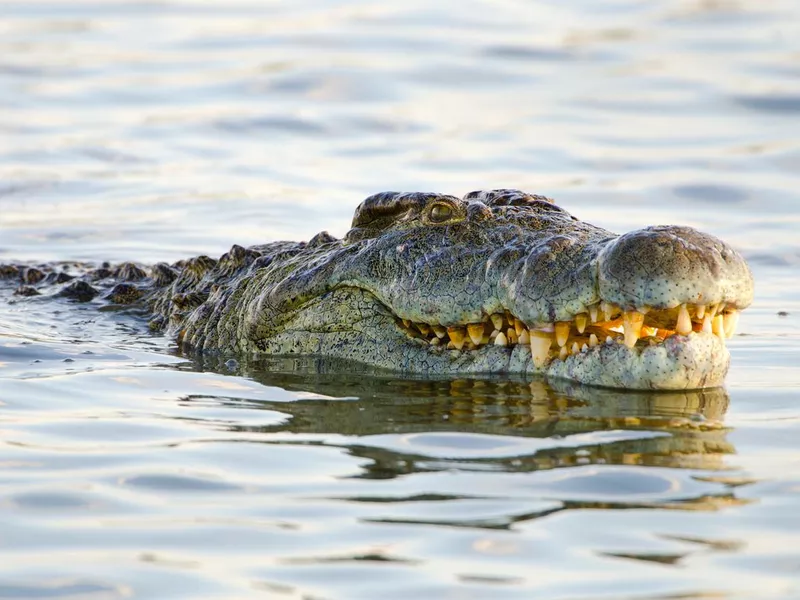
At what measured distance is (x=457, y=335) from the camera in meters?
6.17

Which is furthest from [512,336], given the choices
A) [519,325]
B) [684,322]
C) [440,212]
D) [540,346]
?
[684,322]

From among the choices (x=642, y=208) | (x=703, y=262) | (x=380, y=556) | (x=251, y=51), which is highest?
(x=251, y=51)

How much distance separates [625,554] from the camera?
12.1 ft

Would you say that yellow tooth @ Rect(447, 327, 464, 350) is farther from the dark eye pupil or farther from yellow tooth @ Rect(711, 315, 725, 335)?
yellow tooth @ Rect(711, 315, 725, 335)

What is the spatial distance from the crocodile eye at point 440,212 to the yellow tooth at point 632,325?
1.14 m

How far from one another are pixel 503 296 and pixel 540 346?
273 mm

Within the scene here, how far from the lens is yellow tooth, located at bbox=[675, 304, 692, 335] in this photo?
216 inches

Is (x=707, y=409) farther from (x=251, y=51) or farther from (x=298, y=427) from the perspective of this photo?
(x=251, y=51)

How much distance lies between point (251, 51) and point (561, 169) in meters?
8.07

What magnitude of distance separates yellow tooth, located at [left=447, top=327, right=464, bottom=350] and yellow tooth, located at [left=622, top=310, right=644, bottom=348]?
865 mm

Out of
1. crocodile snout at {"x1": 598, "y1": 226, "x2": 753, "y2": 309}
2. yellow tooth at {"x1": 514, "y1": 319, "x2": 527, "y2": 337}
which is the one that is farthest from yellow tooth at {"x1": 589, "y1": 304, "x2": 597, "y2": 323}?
yellow tooth at {"x1": 514, "y1": 319, "x2": 527, "y2": 337}

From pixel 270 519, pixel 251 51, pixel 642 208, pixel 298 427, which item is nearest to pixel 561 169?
pixel 642 208

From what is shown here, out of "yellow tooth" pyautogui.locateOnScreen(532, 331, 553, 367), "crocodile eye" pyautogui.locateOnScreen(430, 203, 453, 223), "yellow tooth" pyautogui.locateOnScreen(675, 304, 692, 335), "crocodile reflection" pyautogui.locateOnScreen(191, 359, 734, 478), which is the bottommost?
"crocodile reflection" pyautogui.locateOnScreen(191, 359, 734, 478)

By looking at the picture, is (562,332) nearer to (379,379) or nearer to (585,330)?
(585,330)
